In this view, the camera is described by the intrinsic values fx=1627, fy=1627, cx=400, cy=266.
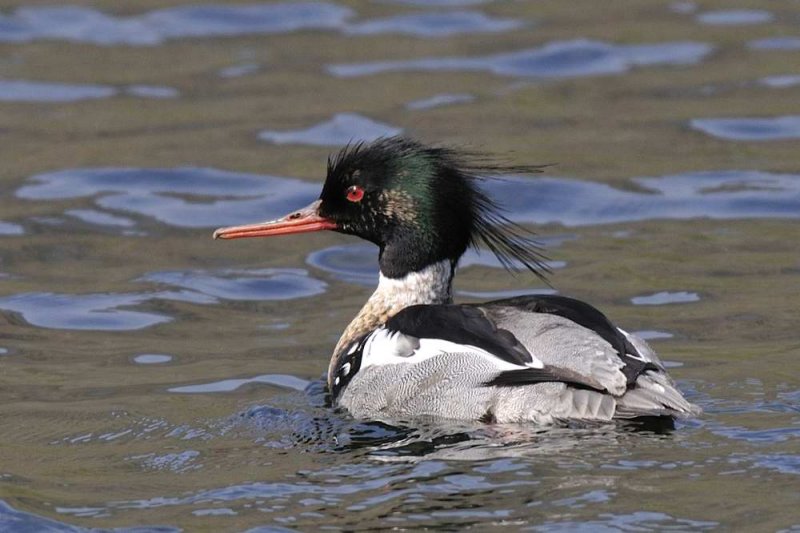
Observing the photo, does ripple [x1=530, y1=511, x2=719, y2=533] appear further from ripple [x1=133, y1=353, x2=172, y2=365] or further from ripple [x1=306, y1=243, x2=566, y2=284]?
ripple [x1=306, y1=243, x2=566, y2=284]

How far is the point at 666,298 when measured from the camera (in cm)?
930

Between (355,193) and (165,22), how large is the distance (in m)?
7.55

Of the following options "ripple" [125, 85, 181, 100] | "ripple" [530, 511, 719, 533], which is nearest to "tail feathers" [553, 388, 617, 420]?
"ripple" [530, 511, 719, 533]

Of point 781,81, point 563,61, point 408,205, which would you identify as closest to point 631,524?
point 408,205

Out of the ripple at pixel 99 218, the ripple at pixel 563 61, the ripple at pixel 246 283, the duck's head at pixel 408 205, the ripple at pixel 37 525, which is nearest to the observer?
the ripple at pixel 37 525

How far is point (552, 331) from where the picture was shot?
6.81m

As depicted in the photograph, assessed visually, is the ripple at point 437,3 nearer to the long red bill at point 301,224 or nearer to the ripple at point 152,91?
the ripple at point 152,91

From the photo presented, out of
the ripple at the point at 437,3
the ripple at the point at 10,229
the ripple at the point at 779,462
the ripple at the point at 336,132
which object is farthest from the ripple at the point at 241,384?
the ripple at the point at 437,3

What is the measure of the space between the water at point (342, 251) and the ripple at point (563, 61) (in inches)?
1.4

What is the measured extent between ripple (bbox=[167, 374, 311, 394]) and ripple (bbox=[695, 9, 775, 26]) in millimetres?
7713

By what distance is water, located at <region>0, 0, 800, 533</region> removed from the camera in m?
6.09

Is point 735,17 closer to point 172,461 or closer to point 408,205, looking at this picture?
point 408,205

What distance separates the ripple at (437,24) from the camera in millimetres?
14742

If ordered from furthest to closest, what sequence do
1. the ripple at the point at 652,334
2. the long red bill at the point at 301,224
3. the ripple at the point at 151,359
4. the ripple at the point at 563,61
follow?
the ripple at the point at 563,61
the ripple at the point at 652,334
the ripple at the point at 151,359
the long red bill at the point at 301,224
